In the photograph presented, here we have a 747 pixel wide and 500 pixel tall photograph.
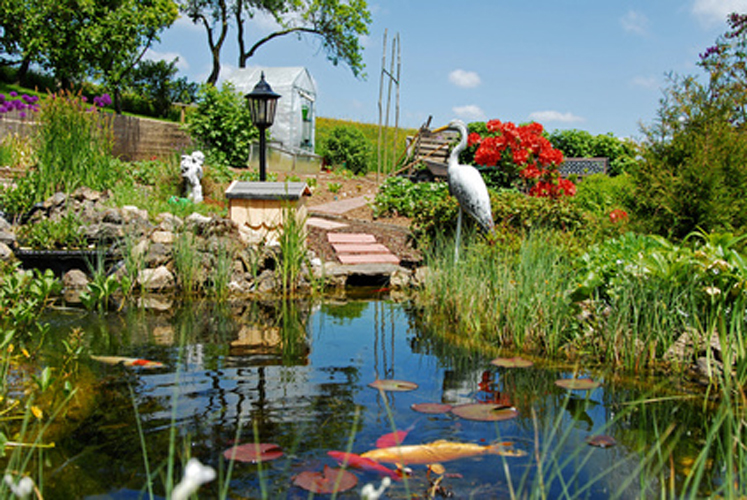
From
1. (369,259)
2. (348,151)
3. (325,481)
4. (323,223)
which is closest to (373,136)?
(348,151)

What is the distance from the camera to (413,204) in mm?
9211

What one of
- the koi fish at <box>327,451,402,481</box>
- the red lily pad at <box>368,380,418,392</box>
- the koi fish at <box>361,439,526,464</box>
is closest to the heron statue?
the red lily pad at <box>368,380,418,392</box>

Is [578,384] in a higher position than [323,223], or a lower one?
lower

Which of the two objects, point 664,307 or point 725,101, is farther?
point 725,101

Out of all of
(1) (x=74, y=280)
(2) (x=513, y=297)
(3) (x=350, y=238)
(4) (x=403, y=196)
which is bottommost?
(1) (x=74, y=280)

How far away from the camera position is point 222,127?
1352 centimetres

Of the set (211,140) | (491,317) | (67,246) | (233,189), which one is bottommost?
(491,317)

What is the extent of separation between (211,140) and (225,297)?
9.17 m

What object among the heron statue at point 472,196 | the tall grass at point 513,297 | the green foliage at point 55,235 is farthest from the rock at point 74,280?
the heron statue at point 472,196

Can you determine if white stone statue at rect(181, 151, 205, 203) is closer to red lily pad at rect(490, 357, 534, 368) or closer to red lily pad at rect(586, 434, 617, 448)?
red lily pad at rect(490, 357, 534, 368)

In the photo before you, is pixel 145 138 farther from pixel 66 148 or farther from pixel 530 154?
pixel 530 154

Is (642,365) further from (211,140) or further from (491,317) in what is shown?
(211,140)

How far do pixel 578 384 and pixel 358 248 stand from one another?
447cm

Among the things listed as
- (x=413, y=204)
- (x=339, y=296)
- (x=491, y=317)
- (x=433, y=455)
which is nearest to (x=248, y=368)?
(x=433, y=455)
